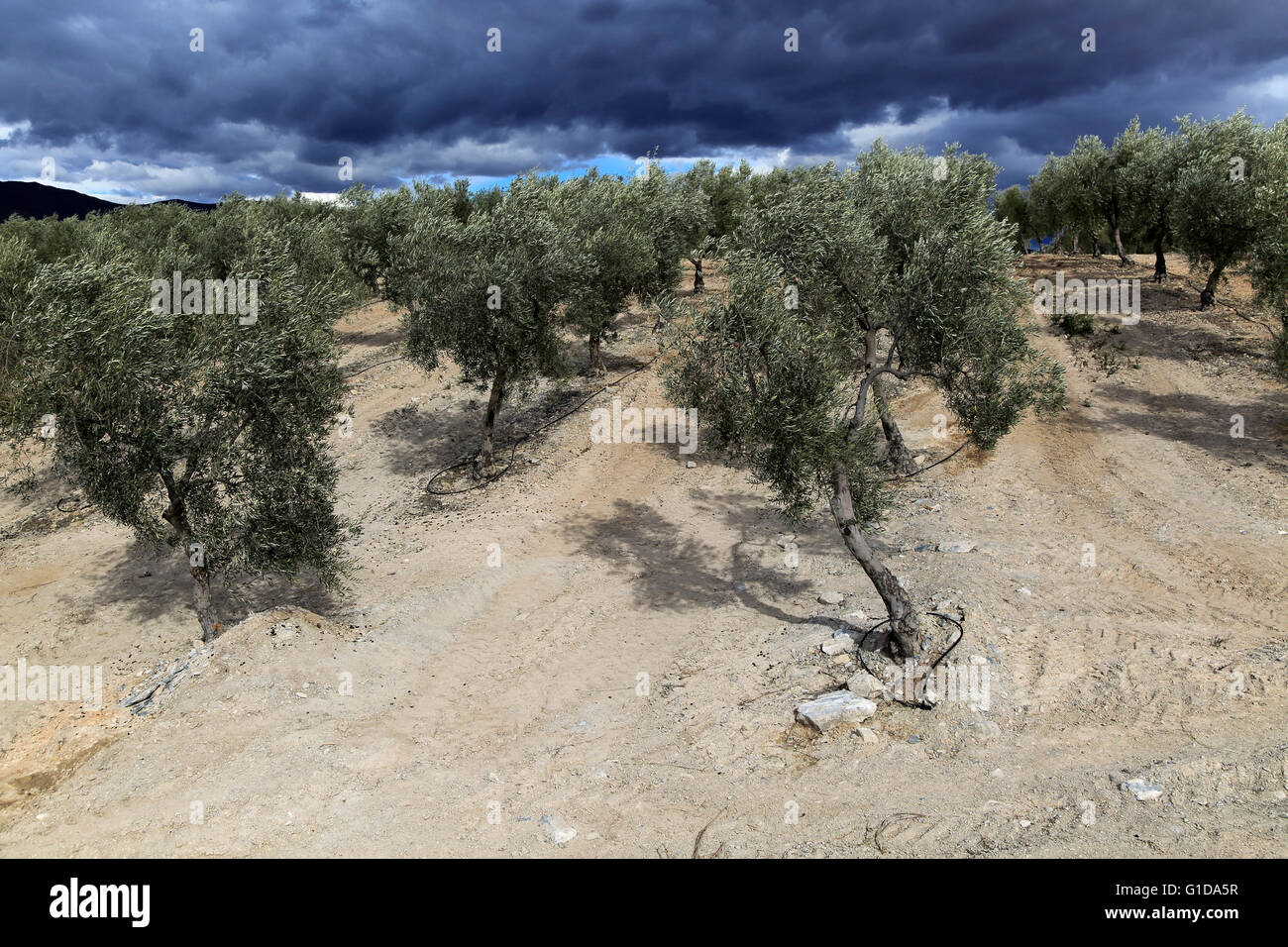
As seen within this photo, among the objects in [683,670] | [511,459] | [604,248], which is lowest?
[683,670]

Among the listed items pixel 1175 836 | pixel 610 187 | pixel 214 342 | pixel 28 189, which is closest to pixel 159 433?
pixel 214 342

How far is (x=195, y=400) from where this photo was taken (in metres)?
16.2

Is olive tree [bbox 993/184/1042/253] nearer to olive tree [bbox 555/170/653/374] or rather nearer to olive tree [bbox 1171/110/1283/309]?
olive tree [bbox 1171/110/1283/309]

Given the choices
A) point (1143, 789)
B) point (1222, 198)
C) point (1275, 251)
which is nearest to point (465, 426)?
point (1143, 789)

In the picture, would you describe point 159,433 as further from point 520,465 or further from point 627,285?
point 627,285

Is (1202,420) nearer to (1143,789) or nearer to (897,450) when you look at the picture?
(897,450)

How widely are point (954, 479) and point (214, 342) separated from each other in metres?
23.3

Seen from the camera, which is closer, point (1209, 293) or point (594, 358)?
point (594, 358)

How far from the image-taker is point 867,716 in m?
13.1

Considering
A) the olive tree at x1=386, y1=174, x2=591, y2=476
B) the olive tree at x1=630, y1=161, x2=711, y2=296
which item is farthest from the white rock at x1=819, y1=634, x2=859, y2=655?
the olive tree at x1=630, y1=161, x2=711, y2=296

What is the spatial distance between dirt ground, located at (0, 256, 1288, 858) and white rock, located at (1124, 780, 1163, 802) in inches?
4.4

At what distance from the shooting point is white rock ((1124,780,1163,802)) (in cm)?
1002

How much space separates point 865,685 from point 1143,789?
15.6 feet

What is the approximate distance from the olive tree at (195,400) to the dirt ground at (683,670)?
2.55 m
